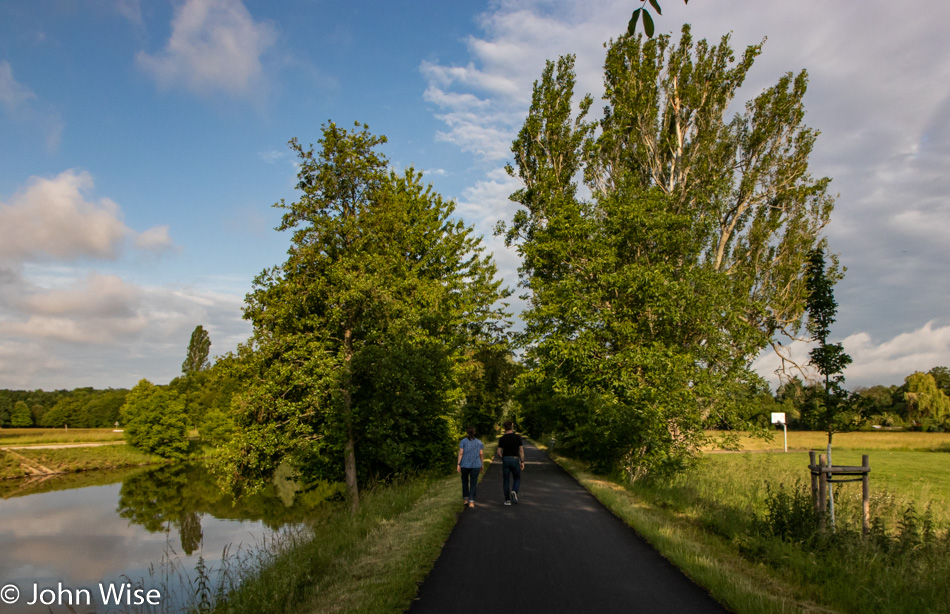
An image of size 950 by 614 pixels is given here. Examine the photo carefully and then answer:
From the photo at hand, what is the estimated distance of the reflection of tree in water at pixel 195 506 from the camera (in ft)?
73.9

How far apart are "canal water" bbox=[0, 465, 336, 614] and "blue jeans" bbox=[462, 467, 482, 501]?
357cm

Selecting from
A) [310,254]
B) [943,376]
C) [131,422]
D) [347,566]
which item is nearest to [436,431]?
[310,254]

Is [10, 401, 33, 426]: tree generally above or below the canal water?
below

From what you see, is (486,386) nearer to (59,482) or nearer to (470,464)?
(470,464)

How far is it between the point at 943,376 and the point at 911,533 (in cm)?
10891

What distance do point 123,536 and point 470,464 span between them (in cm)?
1803

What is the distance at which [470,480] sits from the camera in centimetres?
1196

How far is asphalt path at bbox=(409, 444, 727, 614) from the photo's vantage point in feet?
17.3

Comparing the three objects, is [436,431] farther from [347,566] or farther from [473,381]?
[347,566]

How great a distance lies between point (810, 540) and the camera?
24.9 feet

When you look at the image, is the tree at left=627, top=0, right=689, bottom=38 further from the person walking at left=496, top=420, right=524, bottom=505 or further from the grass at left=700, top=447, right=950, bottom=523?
the person walking at left=496, top=420, right=524, bottom=505

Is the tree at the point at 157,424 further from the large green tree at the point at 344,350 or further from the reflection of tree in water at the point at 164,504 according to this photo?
the large green tree at the point at 344,350

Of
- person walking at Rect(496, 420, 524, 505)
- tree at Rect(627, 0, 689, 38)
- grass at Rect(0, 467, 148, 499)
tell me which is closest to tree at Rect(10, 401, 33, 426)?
grass at Rect(0, 467, 148, 499)

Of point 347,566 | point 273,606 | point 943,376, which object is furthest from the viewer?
point 943,376
